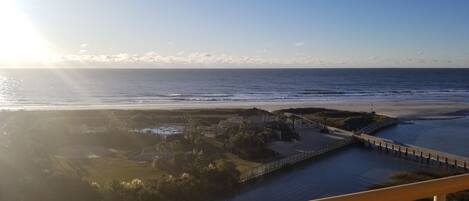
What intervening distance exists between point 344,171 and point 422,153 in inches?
316

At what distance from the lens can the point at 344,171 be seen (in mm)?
34938

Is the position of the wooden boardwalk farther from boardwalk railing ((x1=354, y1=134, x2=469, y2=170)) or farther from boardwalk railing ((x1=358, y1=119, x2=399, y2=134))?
boardwalk railing ((x1=358, y1=119, x2=399, y2=134))

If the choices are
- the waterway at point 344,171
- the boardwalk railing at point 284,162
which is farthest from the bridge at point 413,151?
the boardwalk railing at point 284,162

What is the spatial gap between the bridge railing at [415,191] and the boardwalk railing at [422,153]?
3491 centimetres

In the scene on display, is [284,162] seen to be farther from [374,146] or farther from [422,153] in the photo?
[374,146]

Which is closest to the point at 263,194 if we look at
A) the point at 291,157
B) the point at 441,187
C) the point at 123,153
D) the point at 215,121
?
the point at 291,157

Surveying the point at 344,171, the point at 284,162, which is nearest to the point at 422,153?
the point at 344,171

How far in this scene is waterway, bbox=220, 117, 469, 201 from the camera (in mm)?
28578

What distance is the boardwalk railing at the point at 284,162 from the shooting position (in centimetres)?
3126

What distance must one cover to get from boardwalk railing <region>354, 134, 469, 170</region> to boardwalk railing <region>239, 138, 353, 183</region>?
9.47 ft

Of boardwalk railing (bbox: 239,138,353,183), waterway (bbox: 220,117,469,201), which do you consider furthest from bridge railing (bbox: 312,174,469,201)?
boardwalk railing (bbox: 239,138,353,183)

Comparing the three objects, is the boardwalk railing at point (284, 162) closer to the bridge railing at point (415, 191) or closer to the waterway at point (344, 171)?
the waterway at point (344, 171)

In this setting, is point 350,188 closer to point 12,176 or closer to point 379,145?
point 379,145

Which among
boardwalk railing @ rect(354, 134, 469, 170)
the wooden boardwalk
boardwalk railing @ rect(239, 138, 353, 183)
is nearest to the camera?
boardwalk railing @ rect(239, 138, 353, 183)
